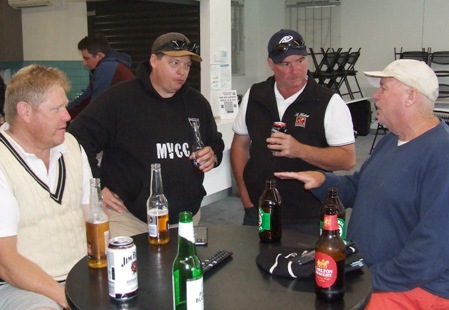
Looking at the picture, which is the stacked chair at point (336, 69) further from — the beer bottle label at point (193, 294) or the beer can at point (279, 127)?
the beer bottle label at point (193, 294)

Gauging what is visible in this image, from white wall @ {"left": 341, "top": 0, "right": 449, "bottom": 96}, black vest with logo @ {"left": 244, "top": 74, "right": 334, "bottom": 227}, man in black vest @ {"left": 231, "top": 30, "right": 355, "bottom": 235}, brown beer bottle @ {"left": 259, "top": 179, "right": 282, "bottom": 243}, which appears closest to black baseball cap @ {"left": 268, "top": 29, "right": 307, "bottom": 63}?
man in black vest @ {"left": 231, "top": 30, "right": 355, "bottom": 235}

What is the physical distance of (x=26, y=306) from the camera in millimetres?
1730

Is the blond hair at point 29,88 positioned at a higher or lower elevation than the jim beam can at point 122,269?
higher

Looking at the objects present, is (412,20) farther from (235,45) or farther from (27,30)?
(27,30)

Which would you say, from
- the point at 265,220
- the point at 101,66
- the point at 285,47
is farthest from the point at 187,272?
the point at 101,66

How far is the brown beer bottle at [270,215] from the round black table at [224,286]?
46 millimetres

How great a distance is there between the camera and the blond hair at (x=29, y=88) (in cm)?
184

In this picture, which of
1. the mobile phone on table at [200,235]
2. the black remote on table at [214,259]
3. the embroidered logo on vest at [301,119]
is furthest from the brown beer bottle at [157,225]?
the embroidered logo on vest at [301,119]

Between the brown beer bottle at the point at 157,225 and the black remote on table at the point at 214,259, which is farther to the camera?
the brown beer bottle at the point at 157,225

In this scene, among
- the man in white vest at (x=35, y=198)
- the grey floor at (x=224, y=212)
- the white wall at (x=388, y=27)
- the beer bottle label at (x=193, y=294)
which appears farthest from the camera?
the white wall at (x=388, y=27)

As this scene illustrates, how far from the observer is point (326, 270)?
138cm

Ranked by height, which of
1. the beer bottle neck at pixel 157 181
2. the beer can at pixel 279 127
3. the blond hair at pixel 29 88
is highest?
the blond hair at pixel 29 88

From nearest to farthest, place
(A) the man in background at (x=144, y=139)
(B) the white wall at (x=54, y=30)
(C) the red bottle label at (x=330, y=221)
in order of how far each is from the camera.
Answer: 1. (C) the red bottle label at (x=330, y=221)
2. (A) the man in background at (x=144, y=139)
3. (B) the white wall at (x=54, y=30)

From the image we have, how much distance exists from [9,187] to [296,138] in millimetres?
1335
